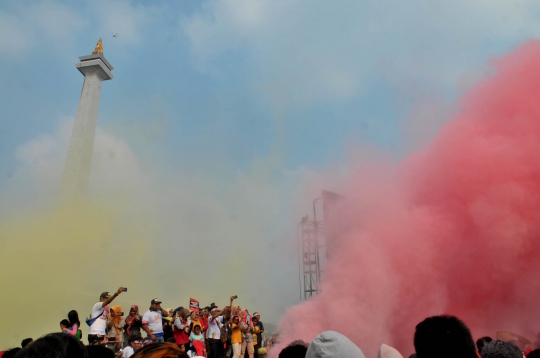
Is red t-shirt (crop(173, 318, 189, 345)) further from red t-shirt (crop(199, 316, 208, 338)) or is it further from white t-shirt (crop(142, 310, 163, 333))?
red t-shirt (crop(199, 316, 208, 338))

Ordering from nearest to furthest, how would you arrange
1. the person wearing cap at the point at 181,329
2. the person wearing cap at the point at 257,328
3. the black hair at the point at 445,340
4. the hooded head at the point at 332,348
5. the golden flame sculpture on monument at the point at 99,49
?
the black hair at the point at 445,340, the hooded head at the point at 332,348, the person wearing cap at the point at 181,329, the person wearing cap at the point at 257,328, the golden flame sculpture on monument at the point at 99,49

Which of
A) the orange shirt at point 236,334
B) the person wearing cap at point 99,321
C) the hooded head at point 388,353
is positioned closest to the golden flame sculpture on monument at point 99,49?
the orange shirt at point 236,334

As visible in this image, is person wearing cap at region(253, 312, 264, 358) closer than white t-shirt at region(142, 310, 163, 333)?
No

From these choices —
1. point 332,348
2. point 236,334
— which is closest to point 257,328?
point 236,334

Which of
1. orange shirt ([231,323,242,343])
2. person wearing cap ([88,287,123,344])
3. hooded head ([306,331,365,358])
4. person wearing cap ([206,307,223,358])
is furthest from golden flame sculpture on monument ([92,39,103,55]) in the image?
hooded head ([306,331,365,358])

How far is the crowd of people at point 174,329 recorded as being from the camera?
299 inches

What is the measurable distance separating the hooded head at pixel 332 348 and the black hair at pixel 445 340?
362mm

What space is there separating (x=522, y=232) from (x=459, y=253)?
5.10ft

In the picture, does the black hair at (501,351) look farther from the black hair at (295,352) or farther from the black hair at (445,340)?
the black hair at (295,352)

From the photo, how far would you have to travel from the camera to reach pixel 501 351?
299cm

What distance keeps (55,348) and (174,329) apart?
788 centimetres

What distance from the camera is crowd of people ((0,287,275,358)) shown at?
7.60 meters

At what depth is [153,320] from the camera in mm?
8680

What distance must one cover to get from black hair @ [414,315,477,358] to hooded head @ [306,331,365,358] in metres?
0.36
